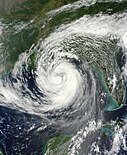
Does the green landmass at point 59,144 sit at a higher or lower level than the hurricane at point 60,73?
lower

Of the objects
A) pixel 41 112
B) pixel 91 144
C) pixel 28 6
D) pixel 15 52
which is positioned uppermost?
pixel 28 6

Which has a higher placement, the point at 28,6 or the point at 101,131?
the point at 28,6

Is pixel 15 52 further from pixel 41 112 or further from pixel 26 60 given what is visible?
pixel 41 112

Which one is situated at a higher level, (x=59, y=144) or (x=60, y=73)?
(x=60, y=73)

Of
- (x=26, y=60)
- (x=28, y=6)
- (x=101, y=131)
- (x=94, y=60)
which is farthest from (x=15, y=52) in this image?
(x=101, y=131)

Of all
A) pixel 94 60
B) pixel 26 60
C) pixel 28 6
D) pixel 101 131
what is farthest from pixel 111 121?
pixel 28 6

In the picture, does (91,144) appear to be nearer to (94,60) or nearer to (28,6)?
(94,60)

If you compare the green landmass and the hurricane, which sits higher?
the hurricane

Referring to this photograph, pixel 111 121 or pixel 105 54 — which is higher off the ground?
pixel 105 54

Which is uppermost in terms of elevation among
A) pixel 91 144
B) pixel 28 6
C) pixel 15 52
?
pixel 28 6
